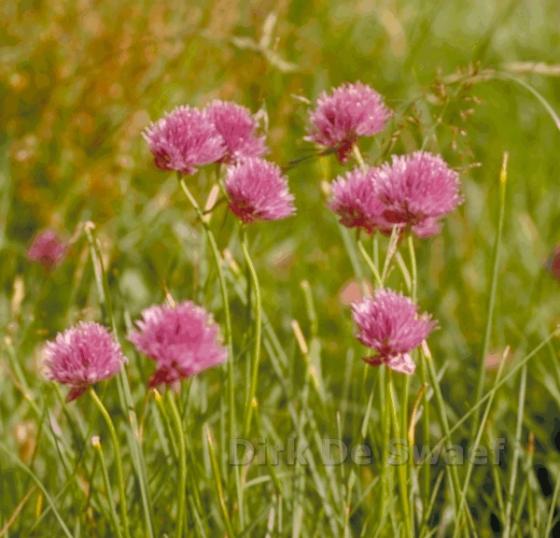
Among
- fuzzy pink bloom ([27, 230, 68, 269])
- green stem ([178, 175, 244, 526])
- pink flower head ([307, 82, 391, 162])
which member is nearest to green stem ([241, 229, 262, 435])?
green stem ([178, 175, 244, 526])

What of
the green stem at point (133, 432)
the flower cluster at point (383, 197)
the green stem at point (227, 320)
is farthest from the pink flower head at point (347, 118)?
the green stem at point (133, 432)

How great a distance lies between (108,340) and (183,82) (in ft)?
5.22

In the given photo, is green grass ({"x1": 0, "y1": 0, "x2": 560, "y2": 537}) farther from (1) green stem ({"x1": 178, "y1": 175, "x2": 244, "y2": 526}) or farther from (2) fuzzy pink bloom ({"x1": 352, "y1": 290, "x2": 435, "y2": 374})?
(2) fuzzy pink bloom ({"x1": 352, "y1": 290, "x2": 435, "y2": 374})

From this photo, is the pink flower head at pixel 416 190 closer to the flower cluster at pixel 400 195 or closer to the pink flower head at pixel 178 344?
the flower cluster at pixel 400 195

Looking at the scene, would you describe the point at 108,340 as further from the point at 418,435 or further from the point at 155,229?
the point at 155,229

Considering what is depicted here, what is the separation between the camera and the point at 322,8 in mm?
2914

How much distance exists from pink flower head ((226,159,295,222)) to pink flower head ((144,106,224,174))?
0.11ft

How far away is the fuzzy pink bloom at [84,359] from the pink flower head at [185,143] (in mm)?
163

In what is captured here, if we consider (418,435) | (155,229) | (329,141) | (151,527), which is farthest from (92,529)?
(155,229)

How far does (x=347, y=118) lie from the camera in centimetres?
101

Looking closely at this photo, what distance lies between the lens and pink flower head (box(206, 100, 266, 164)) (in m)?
1.01

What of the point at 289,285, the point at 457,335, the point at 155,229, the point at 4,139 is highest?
the point at 4,139

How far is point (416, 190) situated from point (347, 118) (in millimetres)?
140

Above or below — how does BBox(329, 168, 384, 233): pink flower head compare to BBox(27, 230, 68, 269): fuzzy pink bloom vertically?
below
